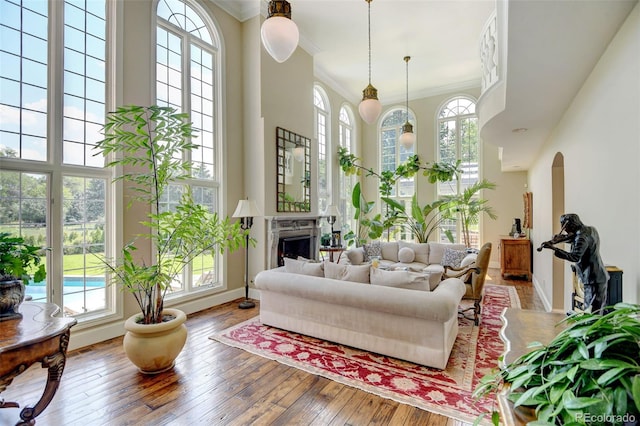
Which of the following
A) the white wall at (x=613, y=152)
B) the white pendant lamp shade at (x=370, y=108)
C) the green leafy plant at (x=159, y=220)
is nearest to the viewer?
the white wall at (x=613, y=152)

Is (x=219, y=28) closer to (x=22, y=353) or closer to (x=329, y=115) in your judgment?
(x=329, y=115)

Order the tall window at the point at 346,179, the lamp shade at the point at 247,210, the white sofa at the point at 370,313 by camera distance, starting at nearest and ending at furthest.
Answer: the white sofa at the point at 370,313, the lamp shade at the point at 247,210, the tall window at the point at 346,179

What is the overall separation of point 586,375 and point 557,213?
14.4 ft

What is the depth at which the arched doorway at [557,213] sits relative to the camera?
13.4ft

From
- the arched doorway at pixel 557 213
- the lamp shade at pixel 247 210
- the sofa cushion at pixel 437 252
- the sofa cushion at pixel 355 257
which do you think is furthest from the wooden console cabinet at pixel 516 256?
the lamp shade at pixel 247 210

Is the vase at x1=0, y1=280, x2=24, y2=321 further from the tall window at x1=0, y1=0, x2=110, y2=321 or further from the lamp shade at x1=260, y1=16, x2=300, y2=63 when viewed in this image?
the lamp shade at x1=260, y1=16, x2=300, y2=63

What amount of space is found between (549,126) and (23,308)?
5402 mm

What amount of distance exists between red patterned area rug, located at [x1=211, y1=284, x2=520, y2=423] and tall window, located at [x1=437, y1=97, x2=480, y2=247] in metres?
4.69

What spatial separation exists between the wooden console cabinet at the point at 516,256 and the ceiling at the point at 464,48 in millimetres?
1734

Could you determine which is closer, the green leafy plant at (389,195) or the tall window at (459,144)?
the green leafy plant at (389,195)

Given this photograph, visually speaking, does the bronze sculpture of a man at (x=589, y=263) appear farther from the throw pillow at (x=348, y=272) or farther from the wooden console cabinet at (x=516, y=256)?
the wooden console cabinet at (x=516, y=256)

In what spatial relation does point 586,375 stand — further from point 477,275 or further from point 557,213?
point 557,213

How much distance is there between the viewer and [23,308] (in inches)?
78.0

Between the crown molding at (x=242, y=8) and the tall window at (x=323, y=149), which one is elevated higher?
the crown molding at (x=242, y=8)
